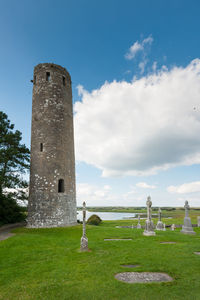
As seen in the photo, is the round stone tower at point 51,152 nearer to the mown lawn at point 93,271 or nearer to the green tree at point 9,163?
the green tree at point 9,163

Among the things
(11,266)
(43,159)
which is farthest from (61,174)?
(11,266)

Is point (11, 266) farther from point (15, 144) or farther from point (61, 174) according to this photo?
point (15, 144)

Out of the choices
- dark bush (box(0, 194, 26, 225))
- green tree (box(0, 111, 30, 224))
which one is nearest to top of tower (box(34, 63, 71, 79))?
green tree (box(0, 111, 30, 224))

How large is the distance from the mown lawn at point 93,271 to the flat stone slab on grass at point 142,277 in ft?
0.72

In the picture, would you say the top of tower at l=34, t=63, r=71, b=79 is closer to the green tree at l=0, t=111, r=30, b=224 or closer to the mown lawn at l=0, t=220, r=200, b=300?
the green tree at l=0, t=111, r=30, b=224

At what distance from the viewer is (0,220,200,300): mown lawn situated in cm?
532

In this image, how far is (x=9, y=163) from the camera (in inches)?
788

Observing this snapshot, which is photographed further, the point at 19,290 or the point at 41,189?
the point at 41,189

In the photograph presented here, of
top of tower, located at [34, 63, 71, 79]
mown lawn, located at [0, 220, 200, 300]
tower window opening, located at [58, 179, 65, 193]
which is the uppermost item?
top of tower, located at [34, 63, 71, 79]

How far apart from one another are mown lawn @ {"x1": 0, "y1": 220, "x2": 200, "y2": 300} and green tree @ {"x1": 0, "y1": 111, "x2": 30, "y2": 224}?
9.36m

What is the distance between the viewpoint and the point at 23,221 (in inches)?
979

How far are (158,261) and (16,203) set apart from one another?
63.7 feet

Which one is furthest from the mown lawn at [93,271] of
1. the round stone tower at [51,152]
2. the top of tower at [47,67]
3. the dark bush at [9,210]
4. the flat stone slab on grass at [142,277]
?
the top of tower at [47,67]

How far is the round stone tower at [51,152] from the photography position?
18.8m
